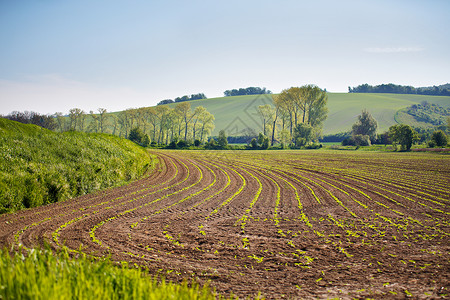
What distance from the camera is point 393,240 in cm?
723

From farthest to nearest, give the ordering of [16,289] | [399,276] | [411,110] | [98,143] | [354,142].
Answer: [411,110] < [354,142] < [98,143] < [399,276] < [16,289]

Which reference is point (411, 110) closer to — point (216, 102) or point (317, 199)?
point (216, 102)

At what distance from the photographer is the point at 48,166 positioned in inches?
435

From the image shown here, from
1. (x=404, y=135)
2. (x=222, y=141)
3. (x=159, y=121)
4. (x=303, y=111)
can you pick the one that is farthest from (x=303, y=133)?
(x=159, y=121)

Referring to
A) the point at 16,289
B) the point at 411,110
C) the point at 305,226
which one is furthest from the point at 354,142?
the point at 16,289

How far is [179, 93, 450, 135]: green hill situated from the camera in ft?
327

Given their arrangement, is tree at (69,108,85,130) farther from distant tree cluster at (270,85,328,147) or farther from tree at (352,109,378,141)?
tree at (352,109,378,141)

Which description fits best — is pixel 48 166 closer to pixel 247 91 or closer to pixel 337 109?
pixel 337 109

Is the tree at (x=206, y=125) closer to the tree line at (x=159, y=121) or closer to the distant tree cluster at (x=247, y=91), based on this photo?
the tree line at (x=159, y=121)

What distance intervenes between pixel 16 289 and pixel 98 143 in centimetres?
1515

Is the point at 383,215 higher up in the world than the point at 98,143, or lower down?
lower down

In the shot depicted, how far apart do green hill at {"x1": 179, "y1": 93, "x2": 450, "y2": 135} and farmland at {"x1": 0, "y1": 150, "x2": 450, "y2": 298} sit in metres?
74.9

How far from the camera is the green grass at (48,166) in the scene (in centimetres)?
938

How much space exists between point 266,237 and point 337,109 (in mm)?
125982
